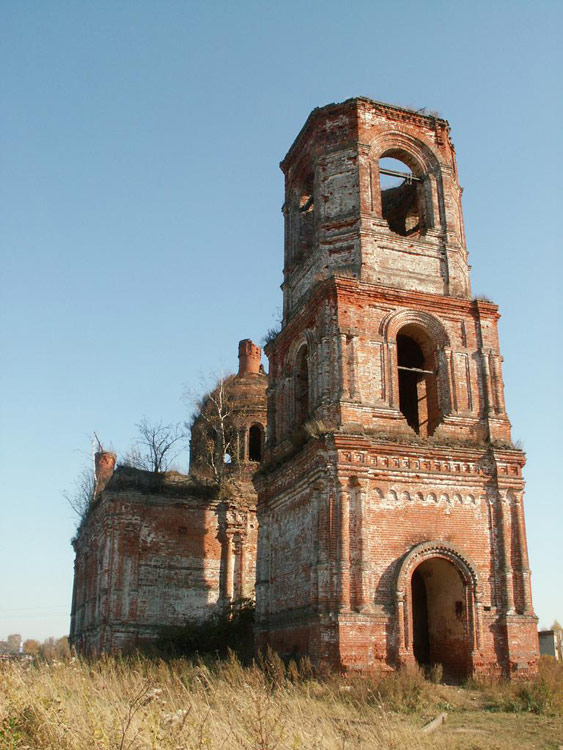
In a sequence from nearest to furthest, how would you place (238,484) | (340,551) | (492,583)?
1. (340,551)
2. (492,583)
3. (238,484)

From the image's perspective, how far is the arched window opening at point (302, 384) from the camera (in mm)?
17109

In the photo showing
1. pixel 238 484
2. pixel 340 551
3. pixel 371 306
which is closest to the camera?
pixel 340 551

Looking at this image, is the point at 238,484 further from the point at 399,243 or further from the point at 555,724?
the point at 555,724

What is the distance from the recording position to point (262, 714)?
698cm

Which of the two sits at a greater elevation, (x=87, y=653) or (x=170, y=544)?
(x=170, y=544)

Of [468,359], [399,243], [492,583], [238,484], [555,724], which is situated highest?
[399,243]

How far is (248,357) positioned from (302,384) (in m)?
10.7

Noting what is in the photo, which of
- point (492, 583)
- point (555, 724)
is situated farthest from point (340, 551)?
point (555, 724)

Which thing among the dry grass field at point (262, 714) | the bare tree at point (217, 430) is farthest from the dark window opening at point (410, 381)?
the bare tree at point (217, 430)

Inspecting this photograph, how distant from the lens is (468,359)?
15.9 meters

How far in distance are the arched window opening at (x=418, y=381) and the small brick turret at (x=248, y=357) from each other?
10.3 meters

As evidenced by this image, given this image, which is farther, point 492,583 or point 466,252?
point 466,252

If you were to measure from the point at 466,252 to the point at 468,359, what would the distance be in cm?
294

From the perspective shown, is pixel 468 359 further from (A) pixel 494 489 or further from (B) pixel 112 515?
(B) pixel 112 515
